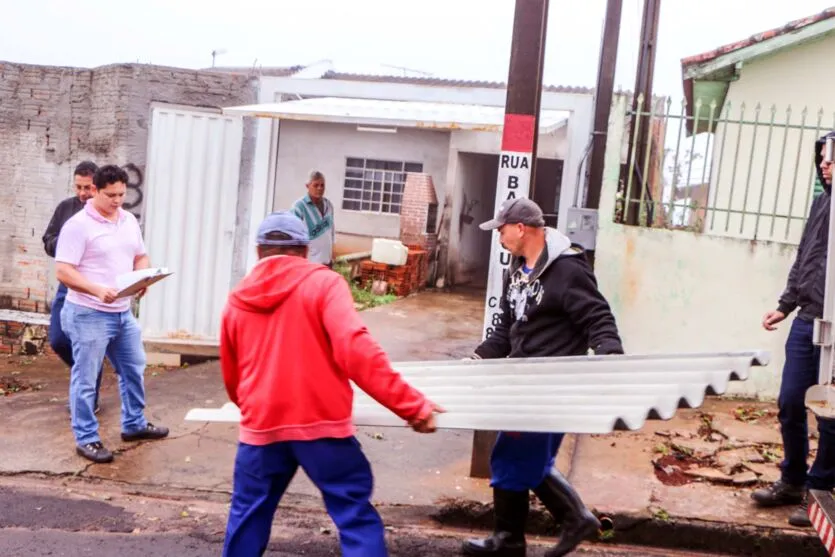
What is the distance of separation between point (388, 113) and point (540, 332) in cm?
584

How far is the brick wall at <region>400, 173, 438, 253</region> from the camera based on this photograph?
53.6ft

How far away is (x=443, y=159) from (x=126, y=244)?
12.8 meters

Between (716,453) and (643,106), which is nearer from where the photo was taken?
(716,453)

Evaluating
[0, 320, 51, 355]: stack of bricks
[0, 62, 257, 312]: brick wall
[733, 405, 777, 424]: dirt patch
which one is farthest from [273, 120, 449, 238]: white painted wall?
[733, 405, 777, 424]: dirt patch

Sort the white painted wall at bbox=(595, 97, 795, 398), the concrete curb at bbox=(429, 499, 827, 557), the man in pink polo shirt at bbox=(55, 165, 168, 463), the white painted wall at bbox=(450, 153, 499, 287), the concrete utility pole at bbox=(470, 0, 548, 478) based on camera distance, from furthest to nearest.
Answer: the white painted wall at bbox=(450, 153, 499, 287) → the white painted wall at bbox=(595, 97, 795, 398) → the man in pink polo shirt at bbox=(55, 165, 168, 463) → the concrete utility pole at bbox=(470, 0, 548, 478) → the concrete curb at bbox=(429, 499, 827, 557)

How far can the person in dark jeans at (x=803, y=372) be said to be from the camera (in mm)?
4453

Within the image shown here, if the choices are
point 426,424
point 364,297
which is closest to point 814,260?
point 426,424

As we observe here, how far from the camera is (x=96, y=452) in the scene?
218 inches

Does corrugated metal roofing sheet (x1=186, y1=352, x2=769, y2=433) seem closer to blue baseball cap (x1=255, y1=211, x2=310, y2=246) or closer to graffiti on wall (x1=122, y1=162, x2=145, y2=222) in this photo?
blue baseball cap (x1=255, y1=211, x2=310, y2=246)

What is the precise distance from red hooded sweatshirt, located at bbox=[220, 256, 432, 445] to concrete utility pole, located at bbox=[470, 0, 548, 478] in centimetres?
204

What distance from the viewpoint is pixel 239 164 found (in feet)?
27.0

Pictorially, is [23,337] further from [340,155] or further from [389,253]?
[340,155]

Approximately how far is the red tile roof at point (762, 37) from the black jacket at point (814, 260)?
4.91 m

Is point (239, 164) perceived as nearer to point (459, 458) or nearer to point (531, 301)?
point (459, 458)
